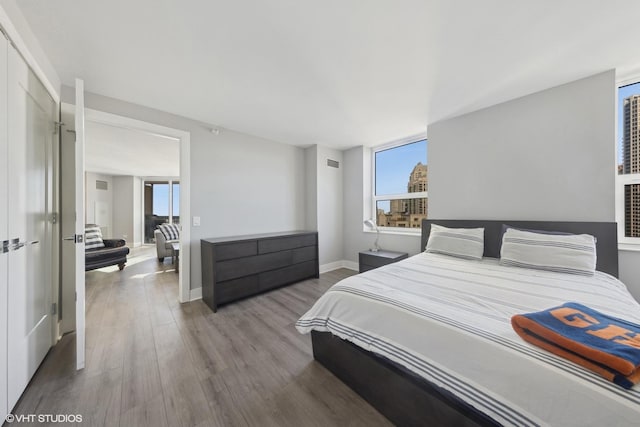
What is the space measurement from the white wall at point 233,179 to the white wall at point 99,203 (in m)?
5.84

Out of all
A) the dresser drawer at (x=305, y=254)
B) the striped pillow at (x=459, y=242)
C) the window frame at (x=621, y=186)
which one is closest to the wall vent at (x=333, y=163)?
the dresser drawer at (x=305, y=254)

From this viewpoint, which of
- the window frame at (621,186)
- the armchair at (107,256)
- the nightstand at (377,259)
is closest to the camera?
the window frame at (621,186)

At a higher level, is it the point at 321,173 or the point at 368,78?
the point at 368,78

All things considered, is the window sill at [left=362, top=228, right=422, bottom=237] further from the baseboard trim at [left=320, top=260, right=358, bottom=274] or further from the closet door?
the closet door

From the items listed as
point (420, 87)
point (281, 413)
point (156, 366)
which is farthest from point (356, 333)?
point (420, 87)

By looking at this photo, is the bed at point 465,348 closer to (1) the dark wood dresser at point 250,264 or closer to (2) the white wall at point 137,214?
(1) the dark wood dresser at point 250,264

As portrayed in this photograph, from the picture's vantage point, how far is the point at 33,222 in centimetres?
158

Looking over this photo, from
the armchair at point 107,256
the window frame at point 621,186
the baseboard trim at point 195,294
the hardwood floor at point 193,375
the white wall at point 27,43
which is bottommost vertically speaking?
the hardwood floor at point 193,375

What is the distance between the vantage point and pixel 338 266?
4477 mm

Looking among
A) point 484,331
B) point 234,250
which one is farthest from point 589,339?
point 234,250

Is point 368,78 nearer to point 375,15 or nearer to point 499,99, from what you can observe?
point 375,15

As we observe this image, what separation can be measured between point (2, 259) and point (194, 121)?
2.29 metres

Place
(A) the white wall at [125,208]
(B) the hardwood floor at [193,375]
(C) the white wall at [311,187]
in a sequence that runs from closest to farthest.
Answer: (B) the hardwood floor at [193,375], (C) the white wall at [311,187], (A) the white wall at [125,208]

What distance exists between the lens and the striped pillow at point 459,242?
8.01ft
